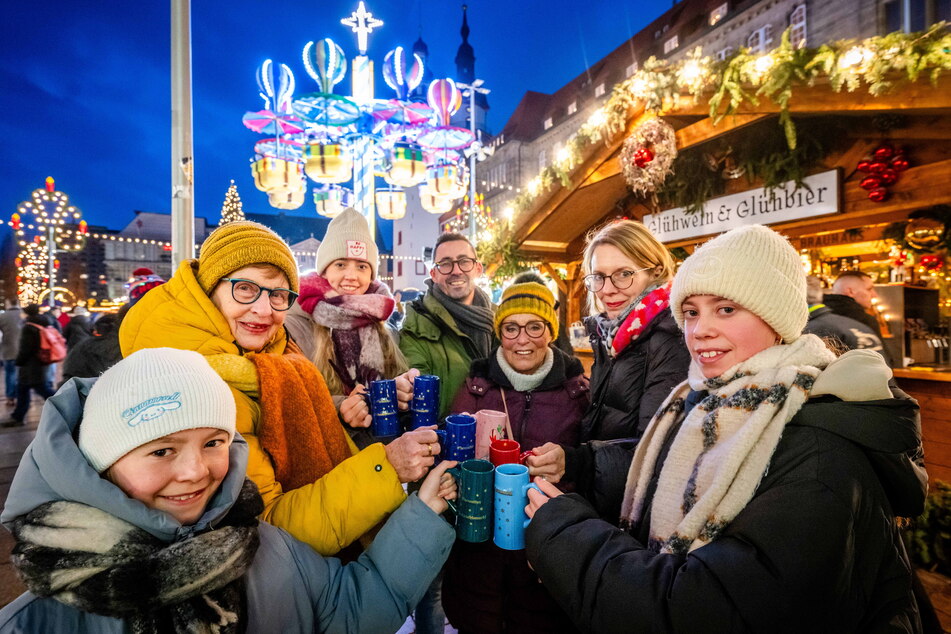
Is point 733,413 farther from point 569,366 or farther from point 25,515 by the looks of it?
point 25,515

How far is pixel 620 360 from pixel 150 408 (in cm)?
191

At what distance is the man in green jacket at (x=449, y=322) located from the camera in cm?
303

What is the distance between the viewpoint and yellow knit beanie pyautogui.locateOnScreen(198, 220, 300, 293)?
1.81 metres

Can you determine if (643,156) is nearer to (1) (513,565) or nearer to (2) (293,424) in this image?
(1) (513,565)

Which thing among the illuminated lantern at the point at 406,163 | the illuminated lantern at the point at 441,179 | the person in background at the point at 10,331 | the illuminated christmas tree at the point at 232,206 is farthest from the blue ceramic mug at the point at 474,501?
the illuminated christmas tree at the point at 232,206

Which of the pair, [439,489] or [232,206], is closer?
[439,489]

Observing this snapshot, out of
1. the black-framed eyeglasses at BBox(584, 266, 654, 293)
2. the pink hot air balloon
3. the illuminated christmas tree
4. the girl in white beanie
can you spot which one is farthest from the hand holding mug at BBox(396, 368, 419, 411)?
the illuminated christmas tree

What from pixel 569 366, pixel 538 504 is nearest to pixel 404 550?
pixel 538 504

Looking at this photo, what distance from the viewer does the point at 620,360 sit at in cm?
224

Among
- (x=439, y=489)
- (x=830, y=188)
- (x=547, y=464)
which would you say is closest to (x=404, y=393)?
(x=439, y=489)

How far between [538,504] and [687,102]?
3.82 meters

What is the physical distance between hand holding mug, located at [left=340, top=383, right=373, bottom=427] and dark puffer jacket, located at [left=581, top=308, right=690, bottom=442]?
1.09m

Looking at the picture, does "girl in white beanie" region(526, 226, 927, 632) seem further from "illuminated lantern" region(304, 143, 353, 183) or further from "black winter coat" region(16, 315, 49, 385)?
"black winter coat" region(16, 315, 49, 385)

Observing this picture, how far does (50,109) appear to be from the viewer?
96.4 meters
